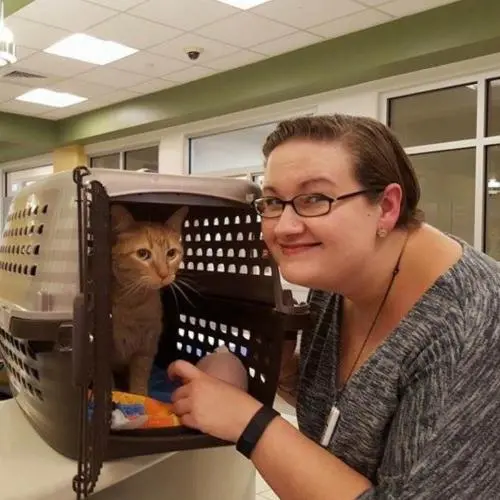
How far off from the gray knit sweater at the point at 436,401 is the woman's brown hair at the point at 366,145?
14cm

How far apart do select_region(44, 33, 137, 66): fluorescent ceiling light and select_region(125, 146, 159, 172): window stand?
201 centimetres

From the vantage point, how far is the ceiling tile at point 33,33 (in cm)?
413

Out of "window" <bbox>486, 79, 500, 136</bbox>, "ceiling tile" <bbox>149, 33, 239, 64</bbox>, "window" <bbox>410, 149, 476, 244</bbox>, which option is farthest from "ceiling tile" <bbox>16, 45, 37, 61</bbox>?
"window" <bbox>486, 79, 500, 136</bbox>

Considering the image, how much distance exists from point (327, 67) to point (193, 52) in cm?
105

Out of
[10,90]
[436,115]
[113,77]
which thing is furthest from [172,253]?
[10,90]

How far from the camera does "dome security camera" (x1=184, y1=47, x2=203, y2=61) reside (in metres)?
4.62

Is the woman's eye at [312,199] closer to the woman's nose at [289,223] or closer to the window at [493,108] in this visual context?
the woman's nose at [289,223]

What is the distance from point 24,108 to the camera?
22.7 ft

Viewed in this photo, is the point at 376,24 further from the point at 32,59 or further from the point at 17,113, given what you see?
the point at 17,113

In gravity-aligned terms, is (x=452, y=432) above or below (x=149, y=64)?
below

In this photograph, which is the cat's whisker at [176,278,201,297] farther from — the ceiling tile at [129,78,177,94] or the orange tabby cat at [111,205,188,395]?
the ceiling tile at [129,78,177,94]

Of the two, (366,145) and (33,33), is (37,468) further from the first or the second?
(33,33)

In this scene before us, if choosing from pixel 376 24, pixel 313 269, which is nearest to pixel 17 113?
pixel 376 24

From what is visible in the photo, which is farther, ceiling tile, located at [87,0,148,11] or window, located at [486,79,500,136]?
window, located at [486,79,500,136]
